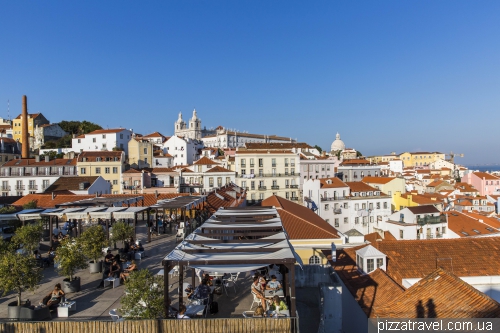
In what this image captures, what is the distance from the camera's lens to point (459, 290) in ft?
32.6

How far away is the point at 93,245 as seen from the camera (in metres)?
9.99

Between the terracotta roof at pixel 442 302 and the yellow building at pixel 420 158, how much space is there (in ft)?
471

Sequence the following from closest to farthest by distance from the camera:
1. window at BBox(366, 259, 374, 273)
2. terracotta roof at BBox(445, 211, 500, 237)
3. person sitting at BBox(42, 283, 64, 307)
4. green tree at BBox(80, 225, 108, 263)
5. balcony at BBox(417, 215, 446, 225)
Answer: person sitting at BBox(42, 283, 64, 307)
green tree at BBox(80, 225, 108, 263)
window at BBox(366, 259, 374, 273)
terracotta roof at BBox(445, 211, 500, 237)
balcony at BBox(417, 215, 446, 225)

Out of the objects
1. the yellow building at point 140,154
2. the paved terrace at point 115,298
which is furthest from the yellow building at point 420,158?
the paved terrace at point 115,298

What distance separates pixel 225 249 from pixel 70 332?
2998 millimetres

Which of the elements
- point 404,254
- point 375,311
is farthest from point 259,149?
point 375,311

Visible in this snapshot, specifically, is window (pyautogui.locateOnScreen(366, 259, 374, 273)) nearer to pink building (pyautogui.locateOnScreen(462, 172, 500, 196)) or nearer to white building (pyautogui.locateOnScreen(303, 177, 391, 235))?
white building (pyautogui.locateOnScreen(303, 177, 391, 235))

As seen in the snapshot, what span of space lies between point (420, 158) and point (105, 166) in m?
127

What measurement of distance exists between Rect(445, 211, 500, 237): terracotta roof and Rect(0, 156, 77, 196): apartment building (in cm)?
4723

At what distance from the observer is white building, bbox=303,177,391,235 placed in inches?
1865

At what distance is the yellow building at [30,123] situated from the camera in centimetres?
9225

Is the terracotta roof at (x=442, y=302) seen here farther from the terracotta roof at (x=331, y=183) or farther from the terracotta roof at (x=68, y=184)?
the terracotta roof at (x=331, y=183)

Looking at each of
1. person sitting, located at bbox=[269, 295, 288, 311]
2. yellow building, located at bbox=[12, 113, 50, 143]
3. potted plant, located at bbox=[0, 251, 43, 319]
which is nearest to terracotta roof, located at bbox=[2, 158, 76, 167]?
yellow building, located at bbox=[12, 113, 50, 143]

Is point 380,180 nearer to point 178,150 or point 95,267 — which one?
point 178,150
